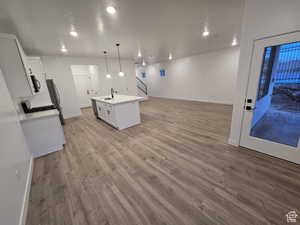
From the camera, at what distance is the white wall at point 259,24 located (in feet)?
5.75

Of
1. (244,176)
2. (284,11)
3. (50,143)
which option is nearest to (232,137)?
(244,176)

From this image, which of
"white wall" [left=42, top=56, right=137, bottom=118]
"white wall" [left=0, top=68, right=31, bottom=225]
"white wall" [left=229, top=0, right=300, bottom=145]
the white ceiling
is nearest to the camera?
"white wall" [left=0, top=68, right=31, bottom=225]

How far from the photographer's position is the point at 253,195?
160 centimetres

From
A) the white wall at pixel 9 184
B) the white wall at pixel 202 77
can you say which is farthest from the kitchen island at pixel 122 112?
the white wall at pixel 202 77

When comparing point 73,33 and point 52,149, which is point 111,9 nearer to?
point 73,33

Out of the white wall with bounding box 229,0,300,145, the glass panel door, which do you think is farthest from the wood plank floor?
the white wall with bounding box 229,0,300,145

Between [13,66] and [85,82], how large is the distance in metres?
5.83

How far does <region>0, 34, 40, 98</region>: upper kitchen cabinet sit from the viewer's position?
92.6 inches

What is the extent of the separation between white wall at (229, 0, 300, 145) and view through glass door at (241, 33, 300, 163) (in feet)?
0.30

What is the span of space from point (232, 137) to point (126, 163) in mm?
2433

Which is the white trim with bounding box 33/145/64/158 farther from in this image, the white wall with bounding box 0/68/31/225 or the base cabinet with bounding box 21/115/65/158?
the white wall with bounding box 0/68/31/225

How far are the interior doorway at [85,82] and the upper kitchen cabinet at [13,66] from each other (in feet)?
17.7

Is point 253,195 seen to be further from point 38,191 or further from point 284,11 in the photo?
point 38,191

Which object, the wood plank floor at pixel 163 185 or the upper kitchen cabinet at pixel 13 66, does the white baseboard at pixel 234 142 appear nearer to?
the wood plank floor at pixel 163 185
